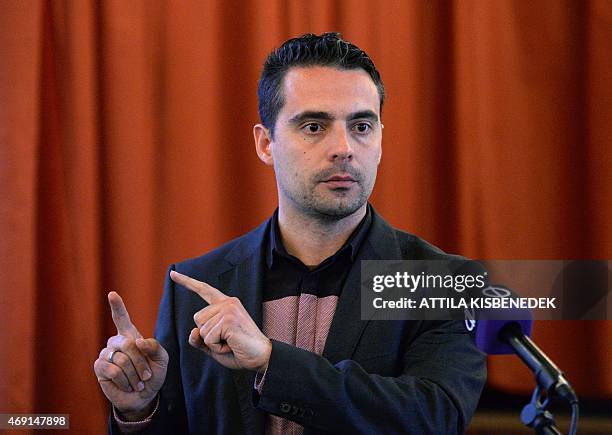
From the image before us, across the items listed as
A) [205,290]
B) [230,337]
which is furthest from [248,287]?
[230,337]

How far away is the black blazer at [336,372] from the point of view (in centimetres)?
131

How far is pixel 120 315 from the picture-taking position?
55.8 inches

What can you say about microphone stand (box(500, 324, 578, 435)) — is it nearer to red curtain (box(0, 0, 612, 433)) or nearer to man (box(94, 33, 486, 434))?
man (box(94, 33, 486, 434))

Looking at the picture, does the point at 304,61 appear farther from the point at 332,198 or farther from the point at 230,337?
the point at 230,337

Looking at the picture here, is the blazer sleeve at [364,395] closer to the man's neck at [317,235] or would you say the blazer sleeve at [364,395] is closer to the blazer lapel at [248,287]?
the blazer lapel at [248,287]

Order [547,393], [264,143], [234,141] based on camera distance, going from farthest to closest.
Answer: [234,141] → [264,143] → [547,393]

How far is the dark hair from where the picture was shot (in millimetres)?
1616

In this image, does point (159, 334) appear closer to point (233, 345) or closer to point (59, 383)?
point (233, 345)

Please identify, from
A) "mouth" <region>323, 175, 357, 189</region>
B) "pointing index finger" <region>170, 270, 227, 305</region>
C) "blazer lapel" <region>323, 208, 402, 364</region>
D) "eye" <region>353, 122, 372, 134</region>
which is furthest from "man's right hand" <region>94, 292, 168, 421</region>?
"eye" <region>353, 122, 372, 134</region>

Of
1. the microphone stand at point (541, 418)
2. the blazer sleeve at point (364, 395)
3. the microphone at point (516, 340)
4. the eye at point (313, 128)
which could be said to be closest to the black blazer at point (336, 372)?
the blazer sleeve at point (364, 395)

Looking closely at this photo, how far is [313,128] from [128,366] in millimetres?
571

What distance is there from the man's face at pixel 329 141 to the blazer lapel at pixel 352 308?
3.5 inches

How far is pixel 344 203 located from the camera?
1536 millimetres

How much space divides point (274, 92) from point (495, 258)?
3.02 ft
